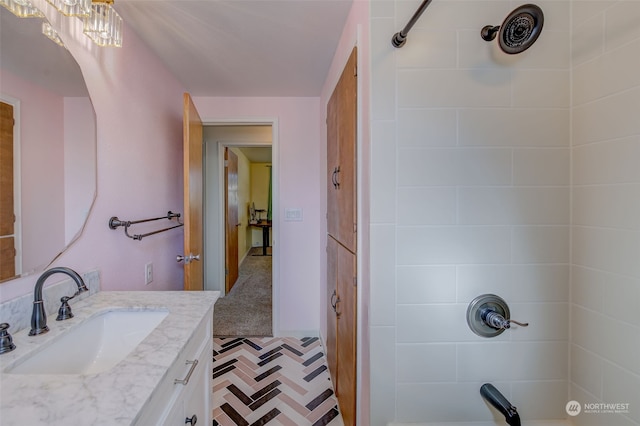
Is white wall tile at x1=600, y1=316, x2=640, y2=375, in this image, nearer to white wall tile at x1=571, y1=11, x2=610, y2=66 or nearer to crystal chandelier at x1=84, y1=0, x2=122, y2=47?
white wall tile at x1=571, y1=11, x2=610, y2=66

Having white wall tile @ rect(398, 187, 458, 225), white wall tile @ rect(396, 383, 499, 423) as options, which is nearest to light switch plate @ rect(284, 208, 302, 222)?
white wall tile @ rect(398, 187, 458, 225)

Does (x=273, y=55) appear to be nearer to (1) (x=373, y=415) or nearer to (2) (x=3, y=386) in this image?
(2) (x=3, y=386)

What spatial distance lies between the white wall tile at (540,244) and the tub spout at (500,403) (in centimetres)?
47

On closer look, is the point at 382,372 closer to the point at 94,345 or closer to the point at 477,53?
the point at 94,345

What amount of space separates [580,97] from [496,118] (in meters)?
0.28

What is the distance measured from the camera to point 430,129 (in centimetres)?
95

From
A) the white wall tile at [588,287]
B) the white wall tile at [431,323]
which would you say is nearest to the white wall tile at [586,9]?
the white wall tile at [588,287]

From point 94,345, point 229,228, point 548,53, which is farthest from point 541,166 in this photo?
point 229,228

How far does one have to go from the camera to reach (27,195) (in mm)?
868

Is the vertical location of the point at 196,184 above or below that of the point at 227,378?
above

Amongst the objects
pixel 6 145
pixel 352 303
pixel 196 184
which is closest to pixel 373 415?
pixel 352 303

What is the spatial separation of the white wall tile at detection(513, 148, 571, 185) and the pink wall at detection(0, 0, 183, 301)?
1.76m

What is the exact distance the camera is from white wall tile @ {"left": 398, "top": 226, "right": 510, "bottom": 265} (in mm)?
959

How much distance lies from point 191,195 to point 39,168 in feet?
3.03
